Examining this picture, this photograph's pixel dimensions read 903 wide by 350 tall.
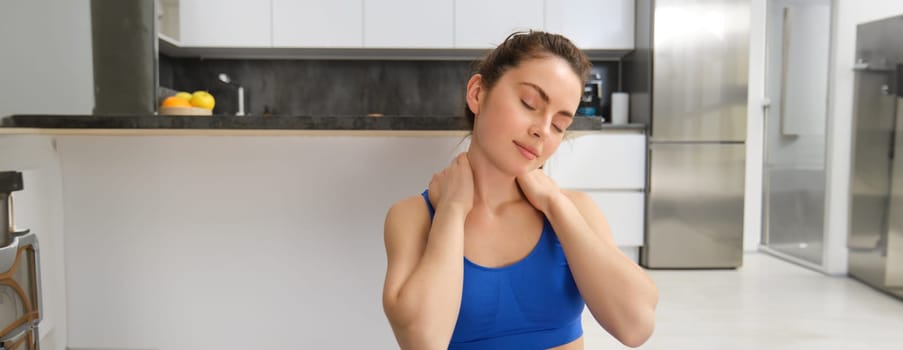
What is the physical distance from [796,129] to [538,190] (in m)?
3.73

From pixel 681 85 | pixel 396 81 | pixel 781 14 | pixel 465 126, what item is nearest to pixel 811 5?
pixel 781 14

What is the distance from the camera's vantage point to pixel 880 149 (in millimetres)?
3053

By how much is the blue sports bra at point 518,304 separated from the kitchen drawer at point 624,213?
271 centimetres

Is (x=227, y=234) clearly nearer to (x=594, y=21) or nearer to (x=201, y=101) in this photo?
(x=201, y=101)

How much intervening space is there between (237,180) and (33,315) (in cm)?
51

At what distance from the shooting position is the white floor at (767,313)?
2.25 meters

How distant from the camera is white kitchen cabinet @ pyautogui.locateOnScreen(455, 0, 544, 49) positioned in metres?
3.62

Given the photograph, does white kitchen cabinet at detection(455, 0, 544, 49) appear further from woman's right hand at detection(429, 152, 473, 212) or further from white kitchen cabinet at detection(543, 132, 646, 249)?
woman's right hand at detection(429, 152, 473, 212)

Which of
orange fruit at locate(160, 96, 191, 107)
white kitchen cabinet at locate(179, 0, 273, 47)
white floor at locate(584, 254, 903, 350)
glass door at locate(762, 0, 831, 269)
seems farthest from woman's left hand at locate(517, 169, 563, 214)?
glass door at locate(762, 0, 831, 269)

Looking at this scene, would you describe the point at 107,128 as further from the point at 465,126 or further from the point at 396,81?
the point at 396,81

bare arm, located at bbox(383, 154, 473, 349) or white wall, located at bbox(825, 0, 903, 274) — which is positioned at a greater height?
white wall, located at bbox(825, 0, 903, 274)

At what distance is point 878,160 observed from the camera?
307cm

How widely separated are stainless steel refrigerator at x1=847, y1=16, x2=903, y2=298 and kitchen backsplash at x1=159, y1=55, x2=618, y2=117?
4.92 feet

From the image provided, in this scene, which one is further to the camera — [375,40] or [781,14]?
[781,14]
